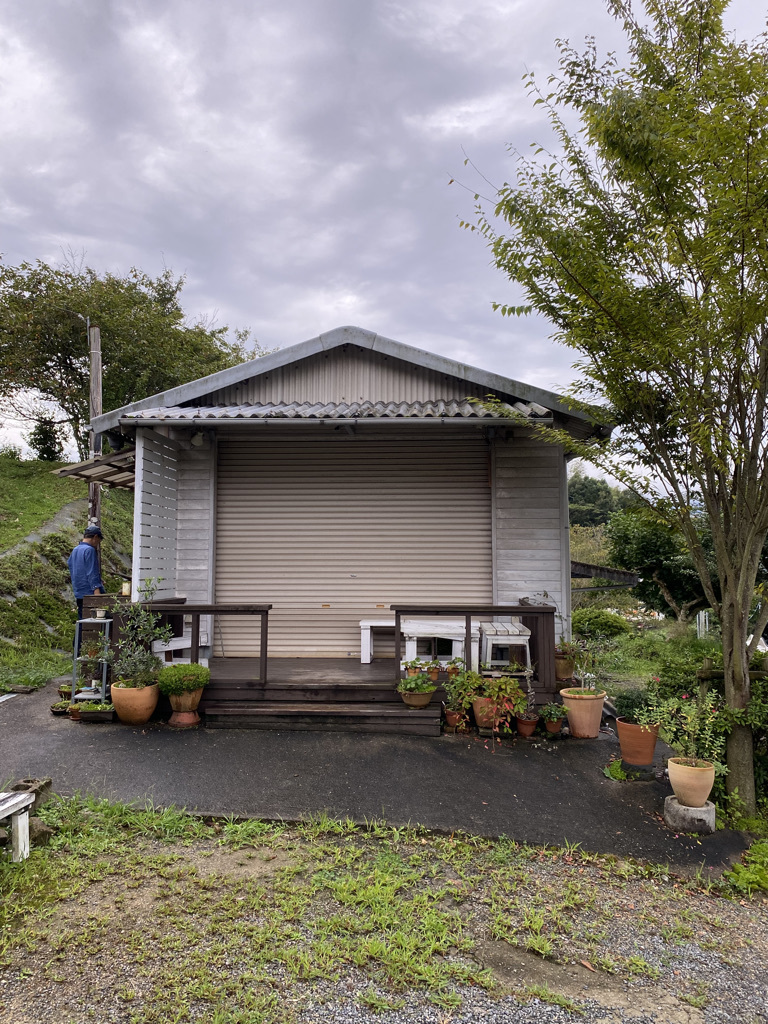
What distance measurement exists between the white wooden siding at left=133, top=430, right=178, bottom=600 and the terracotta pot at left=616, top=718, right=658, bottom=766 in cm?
498

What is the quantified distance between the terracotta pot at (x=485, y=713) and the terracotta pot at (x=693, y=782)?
1.72m

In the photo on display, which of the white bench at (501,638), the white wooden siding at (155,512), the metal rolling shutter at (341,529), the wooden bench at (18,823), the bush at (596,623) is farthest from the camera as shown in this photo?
the bush at (596,623)

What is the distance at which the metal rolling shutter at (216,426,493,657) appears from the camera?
7148 millimetres

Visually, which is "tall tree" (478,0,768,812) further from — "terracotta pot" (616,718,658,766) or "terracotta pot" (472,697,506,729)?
"terracotta pot" (472,697,506,729)

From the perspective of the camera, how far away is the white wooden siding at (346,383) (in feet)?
24.3

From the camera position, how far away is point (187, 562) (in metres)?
7.16

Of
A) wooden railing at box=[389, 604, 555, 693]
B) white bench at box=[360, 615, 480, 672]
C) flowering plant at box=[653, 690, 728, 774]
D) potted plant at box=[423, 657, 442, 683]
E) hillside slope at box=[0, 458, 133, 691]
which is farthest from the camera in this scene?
hillside slope at box=[0, 458, 133, 691]

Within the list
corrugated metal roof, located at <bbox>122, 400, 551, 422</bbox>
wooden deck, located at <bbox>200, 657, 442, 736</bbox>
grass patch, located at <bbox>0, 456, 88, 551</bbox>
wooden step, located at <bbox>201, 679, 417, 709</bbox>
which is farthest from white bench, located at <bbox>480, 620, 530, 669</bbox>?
grass patch, located at <bbox>0, 456, 88, 551</bbox>

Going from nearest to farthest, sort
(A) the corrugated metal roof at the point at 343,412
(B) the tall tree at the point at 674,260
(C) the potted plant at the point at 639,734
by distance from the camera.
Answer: (B) the tall tree at the point at 674,260 < (C) the potted plant at the point at 639,734 < (A) the corrugated metal roof at the point at 343,412

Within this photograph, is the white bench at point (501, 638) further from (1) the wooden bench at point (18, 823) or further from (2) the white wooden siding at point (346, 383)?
(1) the wooden bench at point (18, 823)

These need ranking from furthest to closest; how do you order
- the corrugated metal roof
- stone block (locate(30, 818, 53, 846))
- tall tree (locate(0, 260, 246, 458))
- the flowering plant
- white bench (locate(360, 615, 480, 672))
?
tall tree (locate(0, 260, 246, 458)) < the corrugated metal roof < white bench (locate(360, 615, 480, 672)) < the flowering plant < stone block (locate(30, 818, 53, 846))

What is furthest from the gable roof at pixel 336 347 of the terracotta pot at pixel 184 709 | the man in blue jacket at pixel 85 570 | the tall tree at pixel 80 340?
the tall tree at pixel 80 340

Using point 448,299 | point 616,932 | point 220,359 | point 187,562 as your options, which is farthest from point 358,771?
point 220,359

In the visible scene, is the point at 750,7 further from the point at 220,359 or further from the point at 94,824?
the point at 220,359
